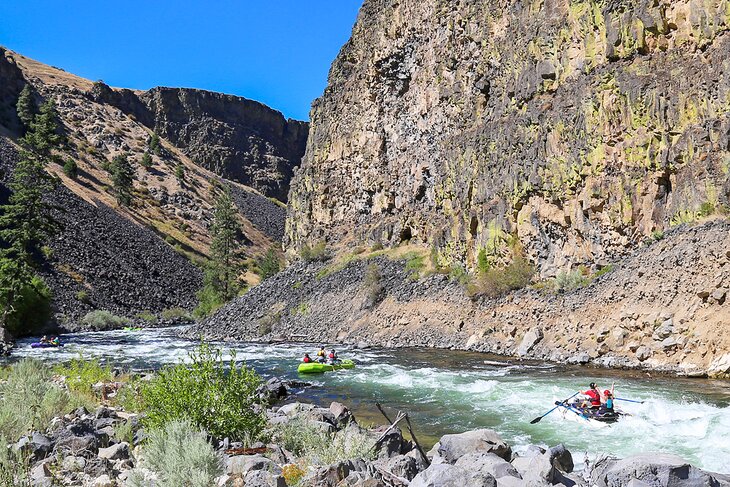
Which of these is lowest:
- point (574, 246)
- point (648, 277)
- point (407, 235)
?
point (648, 277)

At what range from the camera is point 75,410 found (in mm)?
11992

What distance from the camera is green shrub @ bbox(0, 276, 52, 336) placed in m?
42.6

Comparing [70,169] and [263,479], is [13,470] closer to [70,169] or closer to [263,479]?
[263,479]

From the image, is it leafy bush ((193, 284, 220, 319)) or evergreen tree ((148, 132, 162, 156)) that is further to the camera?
evergreen tree ((148, 132, 162, 156))

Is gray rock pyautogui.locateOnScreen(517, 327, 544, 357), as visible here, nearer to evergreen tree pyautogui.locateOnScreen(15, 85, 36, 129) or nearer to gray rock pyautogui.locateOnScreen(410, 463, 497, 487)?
gray rock pyautogui.locateOnScreen(410, 463, 497, 487)

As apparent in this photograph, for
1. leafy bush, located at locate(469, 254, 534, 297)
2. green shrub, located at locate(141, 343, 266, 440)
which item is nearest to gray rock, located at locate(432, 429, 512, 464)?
green shrub, located at locate(141, 343, 266, 440)

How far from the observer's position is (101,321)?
53.6m

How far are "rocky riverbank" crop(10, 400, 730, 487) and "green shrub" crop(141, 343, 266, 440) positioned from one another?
422mm

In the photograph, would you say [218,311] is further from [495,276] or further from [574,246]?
[574,246]

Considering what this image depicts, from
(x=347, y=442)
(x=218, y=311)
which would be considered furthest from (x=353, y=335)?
(x=347, y=442)

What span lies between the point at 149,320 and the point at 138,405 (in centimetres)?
5191

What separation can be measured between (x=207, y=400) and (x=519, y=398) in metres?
10.7

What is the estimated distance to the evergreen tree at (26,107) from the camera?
91000mm

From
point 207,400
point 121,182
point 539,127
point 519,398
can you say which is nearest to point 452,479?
point 207,400
